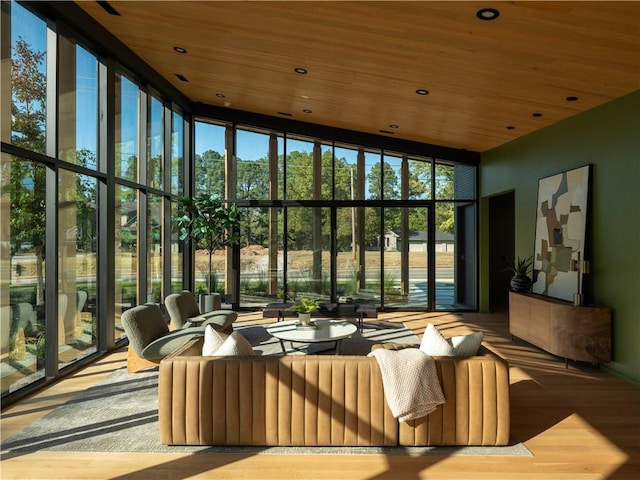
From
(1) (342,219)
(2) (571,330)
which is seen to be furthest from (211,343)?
(1) (342,219)

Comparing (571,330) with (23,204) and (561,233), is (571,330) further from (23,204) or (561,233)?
(23,204)

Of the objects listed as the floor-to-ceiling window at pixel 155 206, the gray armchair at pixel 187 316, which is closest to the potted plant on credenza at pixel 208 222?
the floor-to-ceiling window at pixel 155 206

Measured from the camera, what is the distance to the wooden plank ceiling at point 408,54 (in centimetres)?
320

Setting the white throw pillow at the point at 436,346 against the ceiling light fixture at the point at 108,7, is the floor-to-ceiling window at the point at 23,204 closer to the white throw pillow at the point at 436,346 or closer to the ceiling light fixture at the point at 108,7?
the ceiling light fixture at the point at 108,7

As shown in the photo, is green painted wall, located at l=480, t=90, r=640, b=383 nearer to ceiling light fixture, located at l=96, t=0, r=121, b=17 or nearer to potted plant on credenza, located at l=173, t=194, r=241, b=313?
potted plant on credenza, located at l=173, t=194, r=241, b=313

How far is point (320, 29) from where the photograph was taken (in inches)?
152

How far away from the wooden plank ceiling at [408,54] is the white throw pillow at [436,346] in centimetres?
249

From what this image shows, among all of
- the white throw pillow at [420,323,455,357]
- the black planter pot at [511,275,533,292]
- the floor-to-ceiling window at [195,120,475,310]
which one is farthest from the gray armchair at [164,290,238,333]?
the black planter pot at [511,275,533,292]

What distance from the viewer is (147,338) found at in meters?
4.36

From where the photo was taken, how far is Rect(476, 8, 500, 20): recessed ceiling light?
119 inches

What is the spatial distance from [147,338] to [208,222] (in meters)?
3.37

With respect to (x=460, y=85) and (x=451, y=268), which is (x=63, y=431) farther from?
(x=451, y=268)

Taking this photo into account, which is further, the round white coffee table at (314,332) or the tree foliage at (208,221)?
the tree foliage at (208,221)

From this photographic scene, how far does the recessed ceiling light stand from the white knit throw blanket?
2581 millimetres
